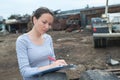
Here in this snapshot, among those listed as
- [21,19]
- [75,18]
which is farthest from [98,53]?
[21,19]

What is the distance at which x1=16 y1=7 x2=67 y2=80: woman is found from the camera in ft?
7.25

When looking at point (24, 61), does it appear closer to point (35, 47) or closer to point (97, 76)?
point (35, 47)

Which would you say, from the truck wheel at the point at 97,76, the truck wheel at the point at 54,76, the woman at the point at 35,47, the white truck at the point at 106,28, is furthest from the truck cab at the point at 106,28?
the truck wheel at the point at 54,76

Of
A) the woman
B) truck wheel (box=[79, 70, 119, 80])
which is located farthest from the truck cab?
the woman

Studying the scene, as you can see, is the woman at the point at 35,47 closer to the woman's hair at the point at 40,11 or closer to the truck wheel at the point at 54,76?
the woman's hair at the point at 40,11

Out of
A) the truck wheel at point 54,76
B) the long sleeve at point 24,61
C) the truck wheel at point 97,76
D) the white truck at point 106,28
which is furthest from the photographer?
the white truck at point 106,28

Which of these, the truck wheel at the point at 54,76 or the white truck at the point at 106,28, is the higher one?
the truck wheel at the point at 54,76

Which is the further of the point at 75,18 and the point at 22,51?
the point at 75,18

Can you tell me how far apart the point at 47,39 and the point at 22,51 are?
0.28 meters

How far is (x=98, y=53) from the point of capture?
1017 centimetres

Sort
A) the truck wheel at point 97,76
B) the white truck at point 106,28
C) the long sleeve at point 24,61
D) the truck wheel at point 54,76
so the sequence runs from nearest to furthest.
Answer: the truck wheel at point 54,76
the long sleeve at point 24,61
the truck wheel at point 97,76
the white truck at point 106,28

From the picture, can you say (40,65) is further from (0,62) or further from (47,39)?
(0,62)

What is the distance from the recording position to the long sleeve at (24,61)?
216 cm

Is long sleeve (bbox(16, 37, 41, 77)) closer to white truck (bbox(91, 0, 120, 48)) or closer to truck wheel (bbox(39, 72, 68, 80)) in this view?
truck wheel (bbox(39, 72, 68, 80))
